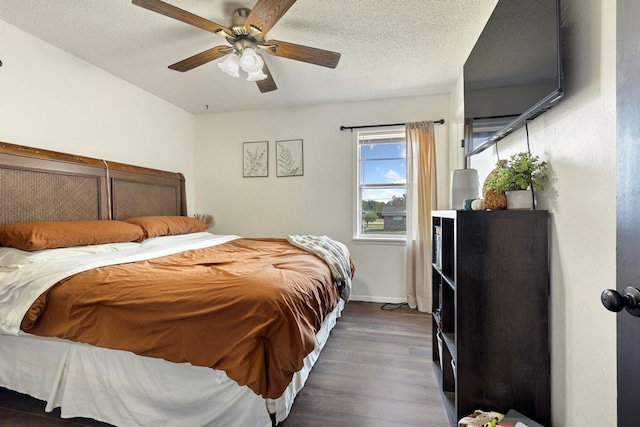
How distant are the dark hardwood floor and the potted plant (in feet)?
3.97

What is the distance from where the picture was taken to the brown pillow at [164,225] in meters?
2.71

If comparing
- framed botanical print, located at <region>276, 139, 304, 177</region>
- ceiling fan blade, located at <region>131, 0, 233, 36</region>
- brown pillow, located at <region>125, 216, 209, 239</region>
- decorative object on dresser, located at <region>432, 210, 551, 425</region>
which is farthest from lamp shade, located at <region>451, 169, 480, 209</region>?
brown pillow, located at <region>125, 216, 209, 239</region>

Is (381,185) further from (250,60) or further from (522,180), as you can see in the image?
(522,180)

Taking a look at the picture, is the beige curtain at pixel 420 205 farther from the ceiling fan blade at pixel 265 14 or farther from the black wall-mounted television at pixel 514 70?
the ceiling fan blade at pixel 265 14

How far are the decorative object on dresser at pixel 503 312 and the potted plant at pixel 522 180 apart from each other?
0.29 ft

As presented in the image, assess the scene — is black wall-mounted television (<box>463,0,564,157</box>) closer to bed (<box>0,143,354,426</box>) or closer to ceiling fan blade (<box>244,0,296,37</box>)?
ceiling fan blade (<box>244,0,296,37</box>)

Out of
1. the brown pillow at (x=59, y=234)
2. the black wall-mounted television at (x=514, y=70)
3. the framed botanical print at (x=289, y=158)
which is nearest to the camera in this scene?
the black wall-mounted television at (x=514, y=70)

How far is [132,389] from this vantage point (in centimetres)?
141

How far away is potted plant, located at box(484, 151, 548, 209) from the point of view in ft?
4.21

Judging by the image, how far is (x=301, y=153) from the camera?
12.1 feet

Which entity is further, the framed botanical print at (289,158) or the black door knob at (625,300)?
the framed botanical print at (289,158)

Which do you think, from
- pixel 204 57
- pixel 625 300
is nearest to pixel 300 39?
pixel 204 57

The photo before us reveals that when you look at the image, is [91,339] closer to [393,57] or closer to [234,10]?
[234,10]

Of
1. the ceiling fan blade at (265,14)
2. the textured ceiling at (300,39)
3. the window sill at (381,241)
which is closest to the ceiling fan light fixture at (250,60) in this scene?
the ceiling fan blade at (265,14)
